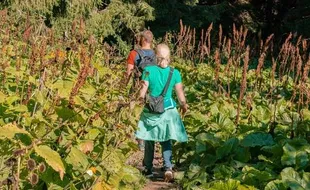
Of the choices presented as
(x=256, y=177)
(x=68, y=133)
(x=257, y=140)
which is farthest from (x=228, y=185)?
(x=68, y=133)

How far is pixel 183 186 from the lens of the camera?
5336mm

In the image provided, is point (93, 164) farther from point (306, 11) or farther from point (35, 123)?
point (306, 11)

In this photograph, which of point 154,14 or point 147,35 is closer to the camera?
point 147,35

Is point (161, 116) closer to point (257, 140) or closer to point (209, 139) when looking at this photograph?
point (209, 139)

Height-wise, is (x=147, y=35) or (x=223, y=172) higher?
(x=147, y=35)

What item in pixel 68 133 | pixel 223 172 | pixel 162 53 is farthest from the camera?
pixel 162 53

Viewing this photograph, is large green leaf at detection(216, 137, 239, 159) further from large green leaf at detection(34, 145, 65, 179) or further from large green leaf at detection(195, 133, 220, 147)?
large green leaf at detection(34, 145, 65, 179)

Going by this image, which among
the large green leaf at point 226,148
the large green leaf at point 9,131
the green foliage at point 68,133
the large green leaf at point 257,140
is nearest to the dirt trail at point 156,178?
the large green leaf at point 226,148

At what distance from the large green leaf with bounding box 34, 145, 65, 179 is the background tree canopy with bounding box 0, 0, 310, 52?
8.77 m

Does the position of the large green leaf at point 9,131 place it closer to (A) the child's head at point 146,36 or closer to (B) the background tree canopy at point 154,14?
(A) the child's head at point 146,36

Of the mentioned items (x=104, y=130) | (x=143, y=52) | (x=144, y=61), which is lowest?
(x=104, y=130)

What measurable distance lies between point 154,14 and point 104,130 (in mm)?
12768

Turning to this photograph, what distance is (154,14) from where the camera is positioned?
15.8m

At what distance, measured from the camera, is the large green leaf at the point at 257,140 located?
5.67 m
